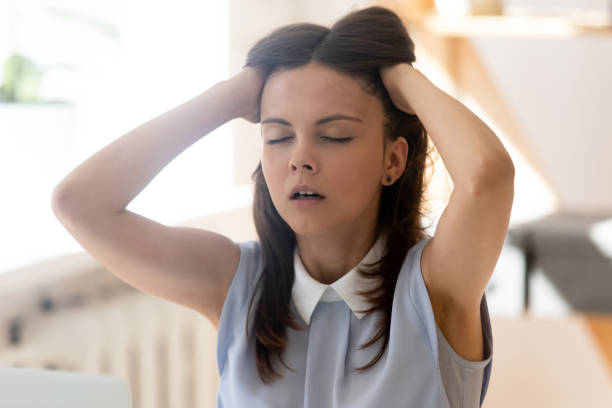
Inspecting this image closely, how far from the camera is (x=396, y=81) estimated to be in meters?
0.91

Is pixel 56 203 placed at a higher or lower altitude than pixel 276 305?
higher

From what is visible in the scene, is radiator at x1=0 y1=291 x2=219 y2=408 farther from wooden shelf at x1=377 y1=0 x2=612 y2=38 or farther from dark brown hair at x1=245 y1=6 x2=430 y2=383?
wooden shelf at x1=377 y1=0 x2=612 y2=38

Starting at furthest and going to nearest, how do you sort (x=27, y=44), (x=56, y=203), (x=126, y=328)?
(x=27, y=44)
(x=126, y=328)
(x=56, y=203)

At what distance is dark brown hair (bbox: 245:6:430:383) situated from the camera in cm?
91

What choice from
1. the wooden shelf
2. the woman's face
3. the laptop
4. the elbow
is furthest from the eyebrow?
the wooden shelf

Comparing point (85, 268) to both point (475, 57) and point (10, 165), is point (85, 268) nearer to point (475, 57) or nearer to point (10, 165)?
point (10, 165)

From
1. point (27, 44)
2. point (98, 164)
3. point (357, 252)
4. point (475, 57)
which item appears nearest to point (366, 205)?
point (357, 252)

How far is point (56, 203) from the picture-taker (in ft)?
3.06

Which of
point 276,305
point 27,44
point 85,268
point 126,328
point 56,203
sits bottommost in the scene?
point 126,328

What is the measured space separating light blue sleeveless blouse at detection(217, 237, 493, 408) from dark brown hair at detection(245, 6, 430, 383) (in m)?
0.02

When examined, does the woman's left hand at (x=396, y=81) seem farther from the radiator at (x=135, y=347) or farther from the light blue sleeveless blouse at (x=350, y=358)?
the radiator at (x=135, y=347)

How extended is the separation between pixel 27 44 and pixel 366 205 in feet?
3.67

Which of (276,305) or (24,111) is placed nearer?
(276,305)

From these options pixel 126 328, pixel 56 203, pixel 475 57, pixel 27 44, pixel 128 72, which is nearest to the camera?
pixel 56 203
